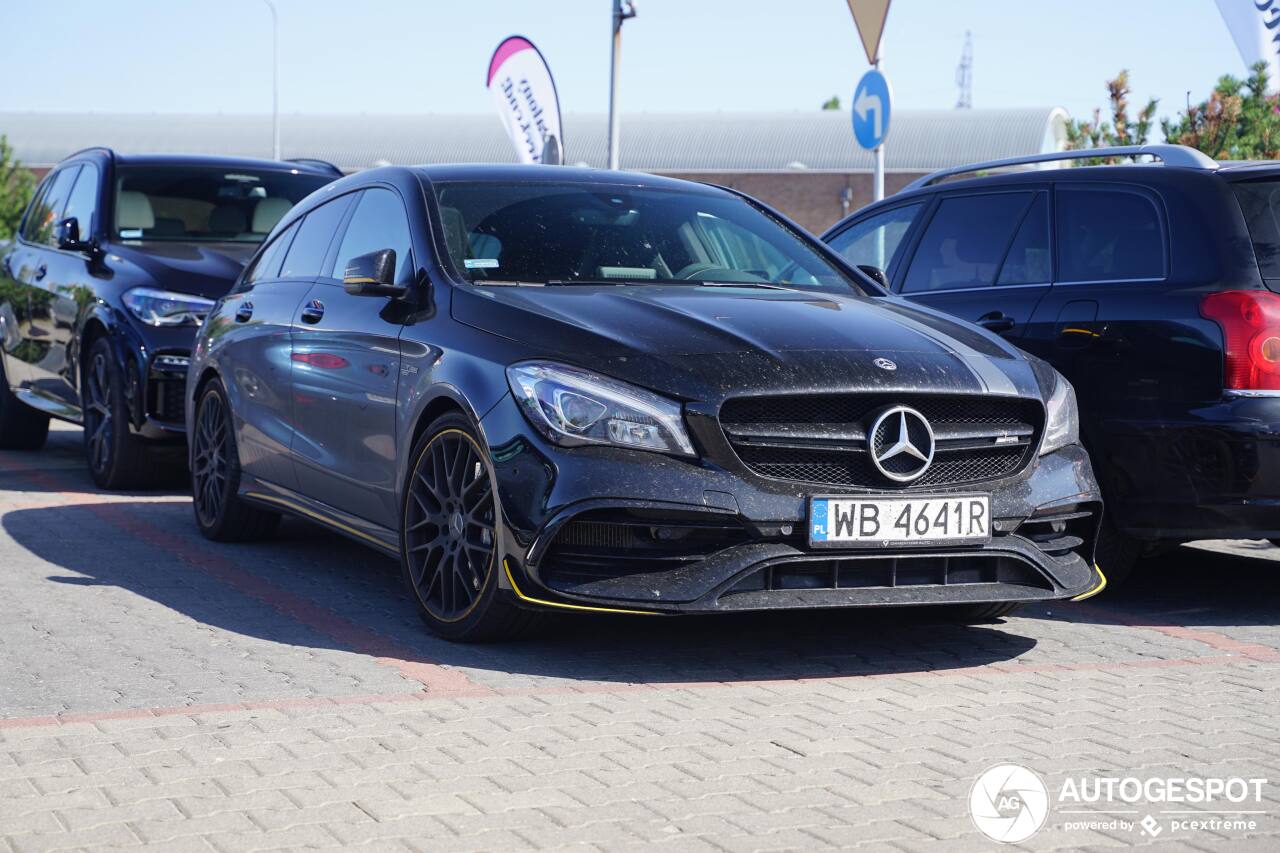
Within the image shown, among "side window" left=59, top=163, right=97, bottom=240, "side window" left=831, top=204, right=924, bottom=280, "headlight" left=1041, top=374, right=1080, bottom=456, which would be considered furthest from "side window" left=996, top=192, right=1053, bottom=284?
"side window" left=59, top=163, right=97, bottom=240

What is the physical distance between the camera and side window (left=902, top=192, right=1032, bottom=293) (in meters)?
7.52

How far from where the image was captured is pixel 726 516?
516 cm

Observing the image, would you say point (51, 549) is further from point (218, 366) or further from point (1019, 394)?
point (1019, 394)

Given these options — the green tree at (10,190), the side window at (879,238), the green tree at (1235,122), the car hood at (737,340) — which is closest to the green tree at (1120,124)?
the green tree at (1235,122)

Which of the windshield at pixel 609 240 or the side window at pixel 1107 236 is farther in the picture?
the side window at pixel 1107 236

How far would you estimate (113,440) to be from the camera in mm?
9938

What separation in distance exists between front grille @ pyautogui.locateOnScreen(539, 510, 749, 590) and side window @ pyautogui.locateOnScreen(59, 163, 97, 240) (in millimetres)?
6500

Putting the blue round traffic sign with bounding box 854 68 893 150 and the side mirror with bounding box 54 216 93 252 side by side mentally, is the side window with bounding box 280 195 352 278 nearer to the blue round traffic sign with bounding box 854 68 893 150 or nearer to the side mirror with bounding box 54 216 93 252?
the side mirror with bounding box 54 216 93 252

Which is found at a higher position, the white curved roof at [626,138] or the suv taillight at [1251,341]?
the white curved roof at [626,138]

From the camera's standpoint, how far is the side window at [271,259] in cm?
793

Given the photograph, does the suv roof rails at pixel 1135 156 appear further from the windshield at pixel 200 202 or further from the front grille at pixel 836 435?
the windshield at pixel 200 202

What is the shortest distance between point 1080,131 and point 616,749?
1131 cm

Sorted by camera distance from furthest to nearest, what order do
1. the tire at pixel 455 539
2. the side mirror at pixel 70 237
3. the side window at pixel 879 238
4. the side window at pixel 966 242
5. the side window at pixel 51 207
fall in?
the side window at pixel 51 207, the side mirror at pixel 70 237, the side window at pixel 879 238, the side window at pixel 966 242, the tire at pixel 455 539

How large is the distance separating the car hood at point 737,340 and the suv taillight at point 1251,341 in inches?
33.4
